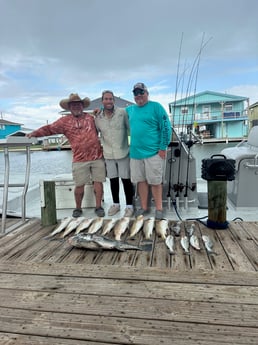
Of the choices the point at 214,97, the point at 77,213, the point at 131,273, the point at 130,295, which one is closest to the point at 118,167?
the point at 77,213

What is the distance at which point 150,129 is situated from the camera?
302 cm

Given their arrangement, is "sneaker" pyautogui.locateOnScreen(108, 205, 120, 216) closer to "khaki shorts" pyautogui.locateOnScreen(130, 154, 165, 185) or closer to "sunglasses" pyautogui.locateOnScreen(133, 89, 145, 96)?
"khaki shorts" pyautogui.locateOnScreen(130, 154, 165, 185)

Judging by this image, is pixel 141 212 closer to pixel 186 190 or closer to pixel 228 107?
pixel 186 190

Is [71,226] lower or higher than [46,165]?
lower

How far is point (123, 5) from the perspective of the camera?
276 inches

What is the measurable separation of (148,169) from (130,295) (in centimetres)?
172

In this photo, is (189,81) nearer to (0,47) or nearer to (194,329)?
(194,329)

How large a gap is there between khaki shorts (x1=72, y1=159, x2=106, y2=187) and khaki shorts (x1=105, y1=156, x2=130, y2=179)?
0.27 feet

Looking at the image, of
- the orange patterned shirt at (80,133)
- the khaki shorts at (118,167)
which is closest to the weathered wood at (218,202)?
the khaki shorts at (118,167)

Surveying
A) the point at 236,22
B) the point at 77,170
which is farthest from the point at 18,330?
the point at 236,22

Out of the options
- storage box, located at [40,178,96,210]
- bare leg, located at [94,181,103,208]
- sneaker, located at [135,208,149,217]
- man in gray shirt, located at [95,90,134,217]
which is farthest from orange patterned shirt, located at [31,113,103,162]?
sneaker, located at [135,208,149,217]

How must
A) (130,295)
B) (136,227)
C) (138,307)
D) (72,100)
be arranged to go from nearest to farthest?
(138,307) → (130,295) → (136,227) → (72,100)

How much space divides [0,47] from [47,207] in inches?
399

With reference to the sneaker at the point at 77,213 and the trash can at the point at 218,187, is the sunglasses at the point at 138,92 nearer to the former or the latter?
the trash can at the point at 218,187
